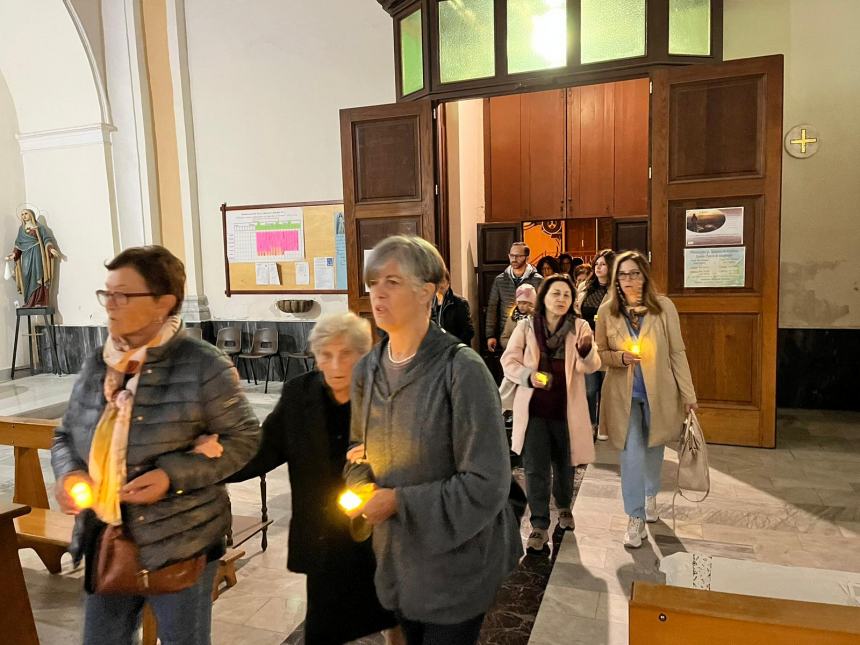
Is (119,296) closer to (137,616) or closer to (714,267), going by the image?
(137,616)

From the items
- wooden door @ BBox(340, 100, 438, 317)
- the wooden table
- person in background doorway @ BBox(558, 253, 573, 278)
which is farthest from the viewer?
person in background doorway @ BBox(558, 253, 573, 278)

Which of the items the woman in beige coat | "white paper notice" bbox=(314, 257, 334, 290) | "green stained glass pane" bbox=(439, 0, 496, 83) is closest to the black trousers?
the woman in beige coat

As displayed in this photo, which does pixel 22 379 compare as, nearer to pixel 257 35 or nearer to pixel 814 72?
pixel 257 35

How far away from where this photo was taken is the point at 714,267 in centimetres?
483

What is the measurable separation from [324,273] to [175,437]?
595cm

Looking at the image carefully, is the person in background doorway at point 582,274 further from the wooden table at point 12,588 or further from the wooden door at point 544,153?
the wooden table at point 12,588

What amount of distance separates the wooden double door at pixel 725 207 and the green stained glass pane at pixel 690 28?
1.05ft

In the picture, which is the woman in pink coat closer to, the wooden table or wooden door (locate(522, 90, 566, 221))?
the wooden table

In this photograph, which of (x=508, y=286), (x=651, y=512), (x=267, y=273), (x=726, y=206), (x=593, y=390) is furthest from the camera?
(x=267, y=273)

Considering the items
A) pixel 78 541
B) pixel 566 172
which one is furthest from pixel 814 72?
pixel 78 541

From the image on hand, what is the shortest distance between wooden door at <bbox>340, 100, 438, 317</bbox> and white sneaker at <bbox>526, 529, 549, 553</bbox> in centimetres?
299

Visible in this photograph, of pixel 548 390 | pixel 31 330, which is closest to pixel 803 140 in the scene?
pixel 548 390

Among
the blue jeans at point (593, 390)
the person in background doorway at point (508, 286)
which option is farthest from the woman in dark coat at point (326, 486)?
the person in background doorway at point (508, 286)

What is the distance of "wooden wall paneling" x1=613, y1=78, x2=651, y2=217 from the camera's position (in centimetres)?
791
